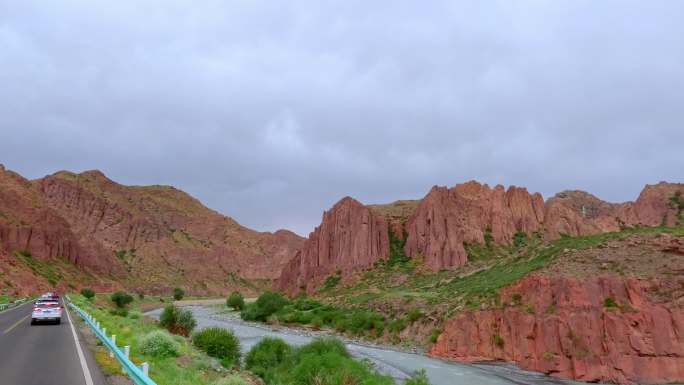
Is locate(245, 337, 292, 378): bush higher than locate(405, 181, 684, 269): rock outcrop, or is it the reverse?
locate(405, 181, 684, 269): rock outcrop

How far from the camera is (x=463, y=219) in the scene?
116m

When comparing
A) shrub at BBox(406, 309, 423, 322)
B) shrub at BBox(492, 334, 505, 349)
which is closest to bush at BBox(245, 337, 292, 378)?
shrub at BBox(492, 334, 505, 349)

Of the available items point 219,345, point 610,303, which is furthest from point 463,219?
point 219,345

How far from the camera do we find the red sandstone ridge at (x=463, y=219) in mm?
104613

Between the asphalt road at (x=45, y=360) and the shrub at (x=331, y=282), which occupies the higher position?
the shrub at (x=331, y=282)

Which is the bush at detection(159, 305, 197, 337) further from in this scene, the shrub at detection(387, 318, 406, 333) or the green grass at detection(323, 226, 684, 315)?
the green grass at detection(323, 226, 684, 315)

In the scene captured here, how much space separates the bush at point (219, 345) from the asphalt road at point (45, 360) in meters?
6.93

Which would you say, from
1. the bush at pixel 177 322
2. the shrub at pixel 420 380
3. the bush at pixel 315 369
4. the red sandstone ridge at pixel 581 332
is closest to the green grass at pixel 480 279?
the red sandstone ridge at pixel 581 332

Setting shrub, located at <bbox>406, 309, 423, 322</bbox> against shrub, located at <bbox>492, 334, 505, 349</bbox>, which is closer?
shrub, located at <bbox>492, 334, 505, 349</bbox>

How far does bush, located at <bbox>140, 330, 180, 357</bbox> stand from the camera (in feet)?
71.6

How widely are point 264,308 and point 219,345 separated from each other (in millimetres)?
52575

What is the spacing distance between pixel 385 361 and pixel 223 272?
536 ft

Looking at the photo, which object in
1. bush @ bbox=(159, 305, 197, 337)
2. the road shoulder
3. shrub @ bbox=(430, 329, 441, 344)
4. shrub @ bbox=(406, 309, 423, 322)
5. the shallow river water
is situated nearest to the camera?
the road shoulder

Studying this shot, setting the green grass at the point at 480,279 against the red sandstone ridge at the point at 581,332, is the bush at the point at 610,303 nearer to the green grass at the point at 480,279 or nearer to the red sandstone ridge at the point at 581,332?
the red sandstone ridge at the point at 581,332
